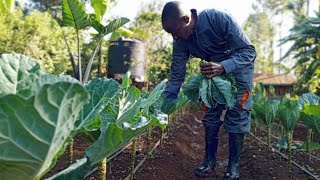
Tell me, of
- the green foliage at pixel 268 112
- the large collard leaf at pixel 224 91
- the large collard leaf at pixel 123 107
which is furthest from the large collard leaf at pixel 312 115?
the large collard leaf at pixel 123 107

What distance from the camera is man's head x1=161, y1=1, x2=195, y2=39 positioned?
322 cm

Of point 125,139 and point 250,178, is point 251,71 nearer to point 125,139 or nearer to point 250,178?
point 250,178

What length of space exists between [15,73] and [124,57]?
13.0 m

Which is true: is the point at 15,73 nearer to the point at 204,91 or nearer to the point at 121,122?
the point at 121,122

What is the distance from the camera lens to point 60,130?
107cm

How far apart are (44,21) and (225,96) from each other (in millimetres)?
10158

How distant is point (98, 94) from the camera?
153 centimetres

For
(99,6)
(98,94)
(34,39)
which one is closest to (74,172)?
(98,94)

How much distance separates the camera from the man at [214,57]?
131 inches

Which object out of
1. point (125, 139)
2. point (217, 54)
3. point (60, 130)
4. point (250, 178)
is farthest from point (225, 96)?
point (60, 130)

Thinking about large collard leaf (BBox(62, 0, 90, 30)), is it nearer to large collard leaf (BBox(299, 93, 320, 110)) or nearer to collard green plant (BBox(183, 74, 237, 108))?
collard green plant (BBox(183, 74, 237, 108))

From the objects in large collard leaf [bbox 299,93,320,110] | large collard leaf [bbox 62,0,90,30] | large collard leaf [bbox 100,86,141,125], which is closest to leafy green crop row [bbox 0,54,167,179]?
large collard leaf [bbox 100,86,141,125]

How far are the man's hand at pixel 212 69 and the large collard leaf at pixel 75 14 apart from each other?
136 centimetres

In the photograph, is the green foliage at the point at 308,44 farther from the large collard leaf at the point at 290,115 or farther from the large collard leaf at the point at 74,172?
the large collard leaf at the point at 74,172
